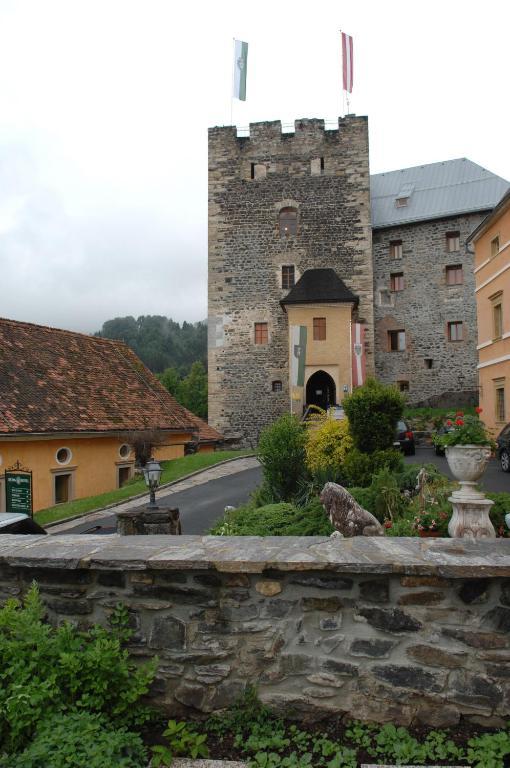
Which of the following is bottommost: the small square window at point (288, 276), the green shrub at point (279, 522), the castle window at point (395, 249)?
the green shrub at point (279, 522)

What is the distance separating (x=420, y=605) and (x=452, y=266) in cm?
3224

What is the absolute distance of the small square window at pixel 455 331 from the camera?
32125 millimetres

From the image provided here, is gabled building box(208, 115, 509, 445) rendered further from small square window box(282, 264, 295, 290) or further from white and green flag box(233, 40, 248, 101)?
white and green flag box(233, 40, 248, 101)

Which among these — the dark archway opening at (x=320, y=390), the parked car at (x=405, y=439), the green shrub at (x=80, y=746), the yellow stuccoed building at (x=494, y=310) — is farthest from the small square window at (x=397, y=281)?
the green shrub at (x=80, y=746)

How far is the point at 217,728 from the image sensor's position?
3.14m

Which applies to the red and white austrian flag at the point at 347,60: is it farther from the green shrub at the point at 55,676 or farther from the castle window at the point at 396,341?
the green shrub at the point at 55,676

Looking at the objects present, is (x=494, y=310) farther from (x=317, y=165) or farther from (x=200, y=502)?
(x=200, y=502)

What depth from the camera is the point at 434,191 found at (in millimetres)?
35000

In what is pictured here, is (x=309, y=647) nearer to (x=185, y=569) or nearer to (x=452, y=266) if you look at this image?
(x=185, y=569)

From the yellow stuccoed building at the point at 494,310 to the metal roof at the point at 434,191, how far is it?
36.6ft

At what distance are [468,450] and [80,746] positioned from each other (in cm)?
359

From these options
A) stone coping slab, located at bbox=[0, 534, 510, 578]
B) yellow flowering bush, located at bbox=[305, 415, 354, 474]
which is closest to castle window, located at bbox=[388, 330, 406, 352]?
yellow flowering bush, located at bbox=[305, 415, 354, 474]

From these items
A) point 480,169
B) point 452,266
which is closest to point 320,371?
point 452,266

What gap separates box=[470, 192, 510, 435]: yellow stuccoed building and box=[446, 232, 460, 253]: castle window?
989 centimetres
